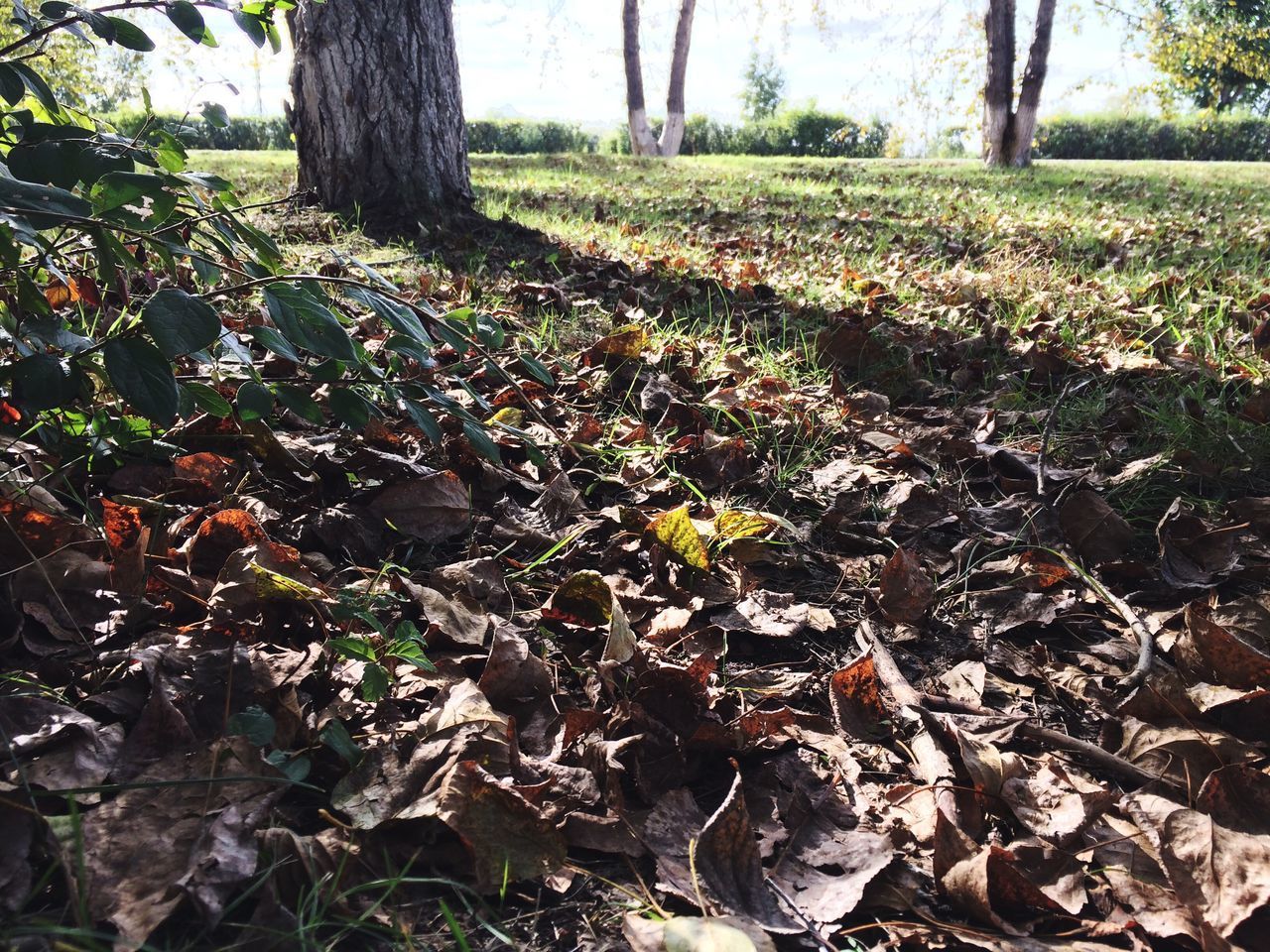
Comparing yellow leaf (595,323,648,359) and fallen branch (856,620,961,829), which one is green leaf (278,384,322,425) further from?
yellow leaf (595,323,648,359)

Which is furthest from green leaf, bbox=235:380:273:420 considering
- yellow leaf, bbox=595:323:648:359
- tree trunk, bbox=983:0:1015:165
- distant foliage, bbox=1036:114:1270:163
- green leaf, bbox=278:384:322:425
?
distant foliage, bbox=1036:114:1270:163

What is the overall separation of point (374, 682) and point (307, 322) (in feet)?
1.58

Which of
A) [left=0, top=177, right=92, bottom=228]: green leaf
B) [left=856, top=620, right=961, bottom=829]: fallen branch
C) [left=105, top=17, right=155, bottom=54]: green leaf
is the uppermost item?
[left=105, top=17, right=155, bottom=54]: green leaf

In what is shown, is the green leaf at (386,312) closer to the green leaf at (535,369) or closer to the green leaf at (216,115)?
the green leaf at (535,369)

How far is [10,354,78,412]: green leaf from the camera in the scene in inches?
40.2

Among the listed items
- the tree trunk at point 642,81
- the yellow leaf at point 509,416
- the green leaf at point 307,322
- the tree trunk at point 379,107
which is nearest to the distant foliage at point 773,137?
the tree trunk at point 642,81

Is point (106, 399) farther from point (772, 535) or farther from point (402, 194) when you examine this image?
point (402, 194)

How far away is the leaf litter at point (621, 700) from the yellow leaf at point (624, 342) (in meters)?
0.64

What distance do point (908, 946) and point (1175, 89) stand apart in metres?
20.1

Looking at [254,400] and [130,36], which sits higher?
[130,36]

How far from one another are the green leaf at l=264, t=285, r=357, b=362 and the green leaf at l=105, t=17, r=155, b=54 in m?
0.53

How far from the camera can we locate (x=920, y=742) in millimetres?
1214

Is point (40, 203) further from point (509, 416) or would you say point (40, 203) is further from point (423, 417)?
point (509, 416)

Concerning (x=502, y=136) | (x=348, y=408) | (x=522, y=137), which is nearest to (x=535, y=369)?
(x=348, y=408)
